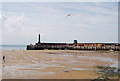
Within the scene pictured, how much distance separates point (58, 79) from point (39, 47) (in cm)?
4647

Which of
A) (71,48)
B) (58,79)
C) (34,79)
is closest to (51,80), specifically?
(58,79)

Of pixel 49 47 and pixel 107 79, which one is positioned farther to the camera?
pixel 49 47

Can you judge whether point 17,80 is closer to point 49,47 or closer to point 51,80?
point 51,80

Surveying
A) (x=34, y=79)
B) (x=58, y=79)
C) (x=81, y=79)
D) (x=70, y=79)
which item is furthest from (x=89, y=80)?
(x=34, y=79)

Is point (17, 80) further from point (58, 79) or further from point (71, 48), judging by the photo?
point (71, 48)

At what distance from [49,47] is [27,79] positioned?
1804 inches

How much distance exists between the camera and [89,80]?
1027 centimetres

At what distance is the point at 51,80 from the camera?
33.9ft

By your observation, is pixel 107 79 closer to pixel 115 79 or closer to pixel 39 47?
pixel 115 79

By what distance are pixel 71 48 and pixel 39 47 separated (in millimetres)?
10824

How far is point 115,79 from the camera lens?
1049cm

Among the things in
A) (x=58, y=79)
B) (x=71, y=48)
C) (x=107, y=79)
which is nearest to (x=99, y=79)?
(x=107, y=79)

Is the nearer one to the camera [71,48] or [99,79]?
[99,79]

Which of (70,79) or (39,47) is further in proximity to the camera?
(39,47)
